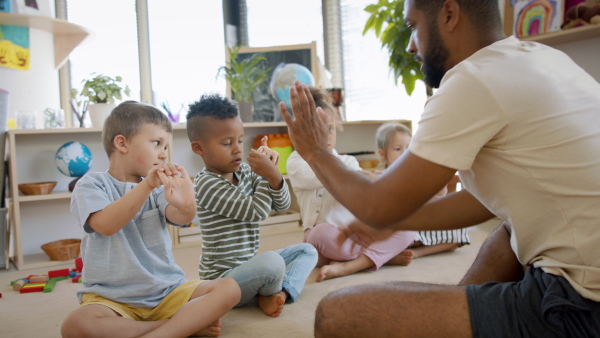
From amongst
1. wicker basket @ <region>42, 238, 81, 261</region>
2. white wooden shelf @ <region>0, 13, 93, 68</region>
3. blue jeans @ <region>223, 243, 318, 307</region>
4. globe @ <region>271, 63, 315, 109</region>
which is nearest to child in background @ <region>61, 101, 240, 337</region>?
blue jeans @ <region>223, 243, 318, 307</region>

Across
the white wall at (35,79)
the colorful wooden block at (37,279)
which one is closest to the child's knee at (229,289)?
the colorful wooden block at (37,279)

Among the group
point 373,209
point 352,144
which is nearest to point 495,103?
point 373,209

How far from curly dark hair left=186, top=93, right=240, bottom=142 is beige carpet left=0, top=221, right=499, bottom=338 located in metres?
0.59

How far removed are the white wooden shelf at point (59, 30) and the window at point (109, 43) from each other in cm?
96

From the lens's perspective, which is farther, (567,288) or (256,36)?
(256,36)

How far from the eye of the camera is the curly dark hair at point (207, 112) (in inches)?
64.2

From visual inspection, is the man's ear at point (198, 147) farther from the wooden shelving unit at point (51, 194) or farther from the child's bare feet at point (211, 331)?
the wooden shelving unit at point (51, 194)

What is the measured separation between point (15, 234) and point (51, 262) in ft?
0.69

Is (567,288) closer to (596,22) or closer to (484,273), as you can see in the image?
(484,273)

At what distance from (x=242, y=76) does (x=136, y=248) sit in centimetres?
196

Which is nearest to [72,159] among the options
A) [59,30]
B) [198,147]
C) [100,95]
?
[100,95]

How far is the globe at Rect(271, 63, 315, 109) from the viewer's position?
128 inches

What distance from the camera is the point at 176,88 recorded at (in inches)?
161

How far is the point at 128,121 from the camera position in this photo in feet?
4.47
